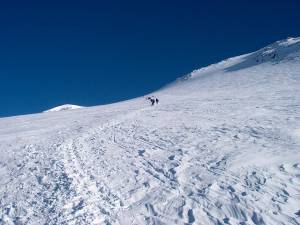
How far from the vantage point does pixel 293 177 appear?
11039 mm

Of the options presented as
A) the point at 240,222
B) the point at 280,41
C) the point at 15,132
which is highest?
the point at 280,41

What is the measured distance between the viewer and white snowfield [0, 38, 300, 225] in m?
9.62

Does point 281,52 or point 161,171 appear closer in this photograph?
point 161,171

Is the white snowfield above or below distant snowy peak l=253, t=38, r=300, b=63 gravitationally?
below

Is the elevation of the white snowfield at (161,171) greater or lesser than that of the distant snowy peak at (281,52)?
lesser

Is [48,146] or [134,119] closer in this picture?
[48,146]

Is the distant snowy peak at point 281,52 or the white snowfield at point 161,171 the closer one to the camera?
the white snowfield at point 161,171

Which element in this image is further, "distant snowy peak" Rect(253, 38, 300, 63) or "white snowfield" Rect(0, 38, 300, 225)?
"distant snowy peak" Rect(253, 38, 300, 63)

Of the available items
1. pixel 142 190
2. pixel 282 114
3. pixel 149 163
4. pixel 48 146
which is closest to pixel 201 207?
pixel 142 190

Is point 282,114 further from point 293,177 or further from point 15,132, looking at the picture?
point 15,132

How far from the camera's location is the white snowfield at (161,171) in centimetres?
962

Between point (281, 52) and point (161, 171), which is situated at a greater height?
point (281, 52)

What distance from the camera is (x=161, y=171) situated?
1275cm

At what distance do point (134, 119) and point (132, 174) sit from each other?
41.8 feet
